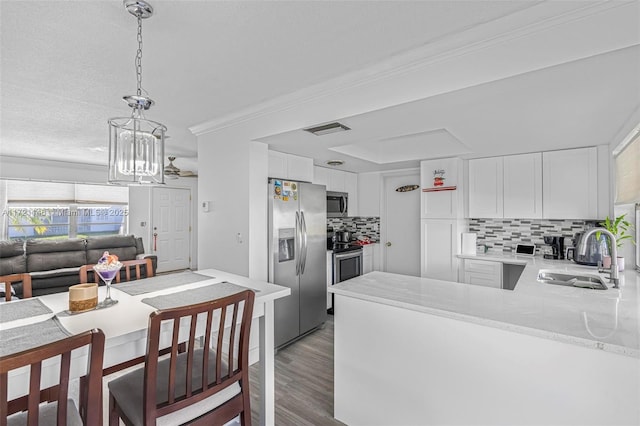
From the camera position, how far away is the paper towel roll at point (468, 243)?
375cm

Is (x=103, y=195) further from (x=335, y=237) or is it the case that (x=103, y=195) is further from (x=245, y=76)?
(x=245, y=76)

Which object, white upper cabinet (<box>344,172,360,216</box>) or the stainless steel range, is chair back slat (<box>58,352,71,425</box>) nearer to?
the stainless steel range

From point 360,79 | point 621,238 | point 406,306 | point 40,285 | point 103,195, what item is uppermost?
point 360,79

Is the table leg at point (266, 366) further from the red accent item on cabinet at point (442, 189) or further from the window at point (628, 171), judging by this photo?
the red accent item on cabinet at point (442, 189)

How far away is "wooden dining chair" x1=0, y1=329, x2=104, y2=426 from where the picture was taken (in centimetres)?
84

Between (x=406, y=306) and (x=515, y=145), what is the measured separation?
7.81ft

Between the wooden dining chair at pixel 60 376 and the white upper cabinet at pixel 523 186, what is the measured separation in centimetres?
400

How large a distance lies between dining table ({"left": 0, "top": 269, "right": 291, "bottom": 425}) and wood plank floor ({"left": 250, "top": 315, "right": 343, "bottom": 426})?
38cm

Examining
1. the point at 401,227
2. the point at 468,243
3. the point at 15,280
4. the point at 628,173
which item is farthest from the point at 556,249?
the point at 15,280

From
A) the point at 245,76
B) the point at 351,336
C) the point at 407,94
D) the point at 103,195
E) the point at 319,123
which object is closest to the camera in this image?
the point at 407,94

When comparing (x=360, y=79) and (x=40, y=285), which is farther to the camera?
(x=40, y=285)

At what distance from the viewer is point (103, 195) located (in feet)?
21.2

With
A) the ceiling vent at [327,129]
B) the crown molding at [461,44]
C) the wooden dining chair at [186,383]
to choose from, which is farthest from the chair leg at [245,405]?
the crown molding at [461,44]

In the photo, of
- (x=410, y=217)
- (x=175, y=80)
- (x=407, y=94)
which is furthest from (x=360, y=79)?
(x=410, y=217)
